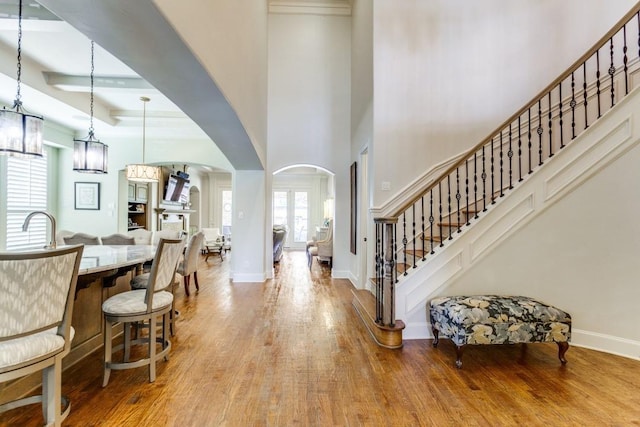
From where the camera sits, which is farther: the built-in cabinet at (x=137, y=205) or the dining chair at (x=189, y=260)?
the built-in cabinet at (x=137, y=205)

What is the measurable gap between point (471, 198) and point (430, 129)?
3.73ft

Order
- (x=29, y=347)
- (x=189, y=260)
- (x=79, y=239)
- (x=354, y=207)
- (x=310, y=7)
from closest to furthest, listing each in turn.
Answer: (x=29, y=347)
(x=79, y=239)
(x=189, y=260)
(x=354, y=207)
(x=310, y=7)

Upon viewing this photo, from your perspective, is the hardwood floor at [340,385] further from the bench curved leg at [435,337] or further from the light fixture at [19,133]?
the light fixture at [19,133]

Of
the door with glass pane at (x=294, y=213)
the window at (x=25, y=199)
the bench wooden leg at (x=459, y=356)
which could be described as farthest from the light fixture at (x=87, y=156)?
the door with glass pane at (x=294, y=213)

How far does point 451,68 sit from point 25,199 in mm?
7578

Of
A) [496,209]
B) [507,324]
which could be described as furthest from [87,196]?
[507,324]

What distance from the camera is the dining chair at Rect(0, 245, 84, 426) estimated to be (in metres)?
1.40

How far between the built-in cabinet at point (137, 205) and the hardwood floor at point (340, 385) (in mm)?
5125

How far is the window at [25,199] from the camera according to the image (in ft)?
16.8

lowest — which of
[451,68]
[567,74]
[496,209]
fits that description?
[496,209]

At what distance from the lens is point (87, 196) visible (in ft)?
20.9

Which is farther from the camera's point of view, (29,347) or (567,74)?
(567,74)

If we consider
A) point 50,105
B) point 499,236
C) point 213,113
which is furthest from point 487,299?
point 50,105

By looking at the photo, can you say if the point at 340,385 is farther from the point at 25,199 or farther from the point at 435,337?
the point at 25,199
